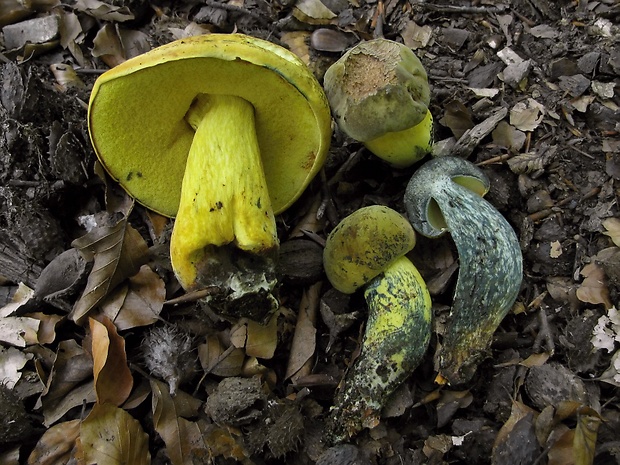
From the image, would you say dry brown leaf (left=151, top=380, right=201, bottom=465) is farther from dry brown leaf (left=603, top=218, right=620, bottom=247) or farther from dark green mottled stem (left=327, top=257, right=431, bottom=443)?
dry brown leaf (left=603, top=218, right=620, bottom=247)

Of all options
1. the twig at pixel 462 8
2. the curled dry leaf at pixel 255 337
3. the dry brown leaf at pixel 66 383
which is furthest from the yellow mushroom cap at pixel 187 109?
the twig at pixel 462 8

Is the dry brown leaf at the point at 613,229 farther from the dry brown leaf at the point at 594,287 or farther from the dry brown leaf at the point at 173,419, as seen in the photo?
the dry brown leaf at the point at 173,419

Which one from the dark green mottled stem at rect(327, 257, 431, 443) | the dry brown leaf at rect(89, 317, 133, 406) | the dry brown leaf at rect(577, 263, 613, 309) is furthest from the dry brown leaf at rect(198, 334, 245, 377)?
the dry brown leaf at rect(577, 263, 613, 309)

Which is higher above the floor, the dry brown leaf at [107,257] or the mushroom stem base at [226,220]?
the mushroom stem base at [226,220]

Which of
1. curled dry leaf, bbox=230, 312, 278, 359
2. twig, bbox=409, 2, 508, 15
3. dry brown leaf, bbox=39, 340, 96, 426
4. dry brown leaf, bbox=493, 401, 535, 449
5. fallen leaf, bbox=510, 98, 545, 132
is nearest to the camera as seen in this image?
dry brown leaf, bbox=493, 401, 535, 449

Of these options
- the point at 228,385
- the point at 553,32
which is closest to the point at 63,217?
the point at 228,385

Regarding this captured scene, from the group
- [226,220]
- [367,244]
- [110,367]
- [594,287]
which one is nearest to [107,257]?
[110,367]

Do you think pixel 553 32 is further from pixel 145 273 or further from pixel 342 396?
pixel 145 273
